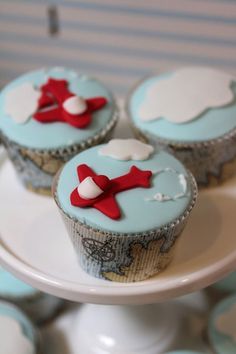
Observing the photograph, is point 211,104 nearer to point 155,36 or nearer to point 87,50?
point 155,36

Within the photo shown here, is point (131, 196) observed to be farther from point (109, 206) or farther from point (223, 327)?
point (223, 327)

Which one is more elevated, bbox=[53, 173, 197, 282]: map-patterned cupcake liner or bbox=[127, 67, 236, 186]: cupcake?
bbox=[127, 67, 236, 186]: cupcake

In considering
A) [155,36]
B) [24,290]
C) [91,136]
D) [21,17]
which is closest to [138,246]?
[91,136]

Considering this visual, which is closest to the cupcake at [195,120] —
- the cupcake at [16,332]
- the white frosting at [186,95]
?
the white frosting at [186,95]

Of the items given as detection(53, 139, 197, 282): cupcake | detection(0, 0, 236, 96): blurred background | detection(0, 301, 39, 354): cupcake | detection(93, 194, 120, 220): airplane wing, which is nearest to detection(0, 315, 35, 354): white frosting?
detection(0, 301, 39, 354): cupcake

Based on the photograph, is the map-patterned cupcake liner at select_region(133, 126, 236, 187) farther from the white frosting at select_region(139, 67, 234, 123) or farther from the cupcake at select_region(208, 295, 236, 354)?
the cupcake at select_region(208, 295, 236, 354)

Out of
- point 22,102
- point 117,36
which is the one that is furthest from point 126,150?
point 117,36
